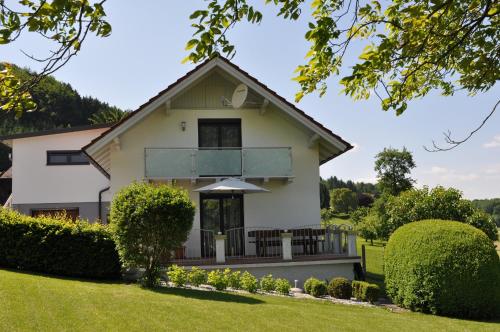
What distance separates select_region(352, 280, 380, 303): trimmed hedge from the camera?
13.8 m

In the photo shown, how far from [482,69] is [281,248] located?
39.4 ft

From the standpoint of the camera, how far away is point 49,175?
26266 mm

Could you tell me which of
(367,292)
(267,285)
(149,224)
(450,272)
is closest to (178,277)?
(149,224)

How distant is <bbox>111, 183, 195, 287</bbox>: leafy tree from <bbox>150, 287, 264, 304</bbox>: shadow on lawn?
1.97 feet

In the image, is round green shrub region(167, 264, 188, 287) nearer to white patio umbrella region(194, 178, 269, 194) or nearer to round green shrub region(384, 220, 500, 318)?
white patio umbrella region(194, 178, 269, 194)

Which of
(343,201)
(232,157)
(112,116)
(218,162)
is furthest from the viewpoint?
(343,201)

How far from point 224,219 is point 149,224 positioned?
6.95 m

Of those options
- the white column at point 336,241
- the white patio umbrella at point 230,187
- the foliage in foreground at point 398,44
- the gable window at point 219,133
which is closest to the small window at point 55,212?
the gable window at point 219,133

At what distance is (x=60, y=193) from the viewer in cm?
2633

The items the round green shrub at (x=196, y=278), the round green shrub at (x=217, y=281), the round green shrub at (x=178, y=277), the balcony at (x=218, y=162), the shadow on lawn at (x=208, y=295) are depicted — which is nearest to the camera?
the shadow on lawn at (x=208, y=295)

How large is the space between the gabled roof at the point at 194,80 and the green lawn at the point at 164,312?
20.7 ft

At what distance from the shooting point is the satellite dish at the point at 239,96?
58.2 ft

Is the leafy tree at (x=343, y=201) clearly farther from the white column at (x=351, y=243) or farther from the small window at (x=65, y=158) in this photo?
the white column at (x=351, y=243)

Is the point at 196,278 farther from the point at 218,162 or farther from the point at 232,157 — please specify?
the point at 232,157
